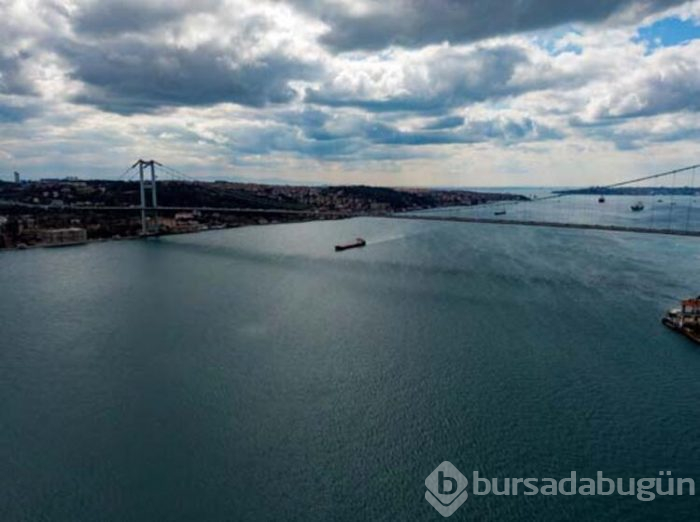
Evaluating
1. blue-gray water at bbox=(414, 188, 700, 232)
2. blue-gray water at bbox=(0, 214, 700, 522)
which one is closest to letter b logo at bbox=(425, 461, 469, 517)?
blue-gray water at bbox=(0, 214, 700, 522)

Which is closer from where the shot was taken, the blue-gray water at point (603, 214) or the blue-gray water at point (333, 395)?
the blue-gray water at point (333, 395)

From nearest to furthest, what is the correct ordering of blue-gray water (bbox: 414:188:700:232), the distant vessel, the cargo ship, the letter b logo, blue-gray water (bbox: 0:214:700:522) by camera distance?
the letter b logo
blue-gray water (bbox: 0:214:700:522)
the cargo ship
the distant vessel
blue-gray water (bbox: 414:188:700:232)

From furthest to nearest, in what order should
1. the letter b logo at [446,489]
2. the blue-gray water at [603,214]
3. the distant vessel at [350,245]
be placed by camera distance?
the blue-gray water at [603,214] < the distant vessel at [350,245] < the letter b logo at [446,489]

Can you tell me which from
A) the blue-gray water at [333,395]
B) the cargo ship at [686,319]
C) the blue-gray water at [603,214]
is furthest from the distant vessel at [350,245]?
the cargo ship at [686,319]

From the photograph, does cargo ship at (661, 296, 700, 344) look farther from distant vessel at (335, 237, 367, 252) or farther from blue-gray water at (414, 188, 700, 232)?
distant vessel at (335, 237, 367, 252)

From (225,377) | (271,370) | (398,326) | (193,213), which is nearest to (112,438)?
(225,377)

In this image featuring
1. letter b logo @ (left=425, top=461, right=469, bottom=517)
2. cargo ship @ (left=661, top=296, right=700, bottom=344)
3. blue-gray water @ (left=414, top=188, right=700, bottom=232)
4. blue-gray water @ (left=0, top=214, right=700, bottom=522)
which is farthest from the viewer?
blue-gray water @ (left=414, top=188, right=700, bottom=232)

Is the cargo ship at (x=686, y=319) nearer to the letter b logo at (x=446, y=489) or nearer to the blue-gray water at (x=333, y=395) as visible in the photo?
the blue-gray water at (x=333, y=395)
